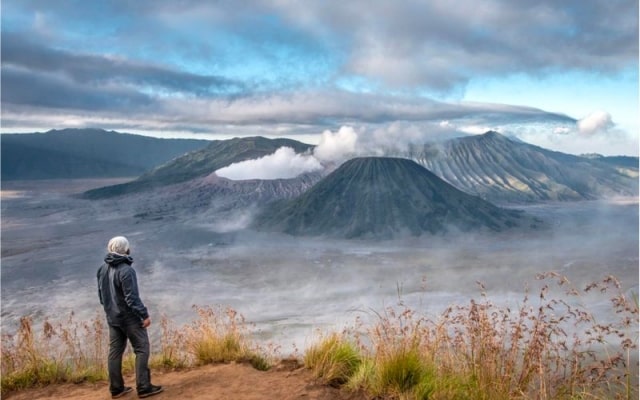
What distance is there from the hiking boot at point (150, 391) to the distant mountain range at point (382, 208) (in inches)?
3084

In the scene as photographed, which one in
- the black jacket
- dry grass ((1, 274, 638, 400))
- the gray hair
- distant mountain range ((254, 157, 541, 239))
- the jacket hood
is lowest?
distant mountain range ((254, 157, 541, 239))

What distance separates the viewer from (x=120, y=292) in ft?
19.2

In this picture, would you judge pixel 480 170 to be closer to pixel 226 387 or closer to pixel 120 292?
pixel 226 387

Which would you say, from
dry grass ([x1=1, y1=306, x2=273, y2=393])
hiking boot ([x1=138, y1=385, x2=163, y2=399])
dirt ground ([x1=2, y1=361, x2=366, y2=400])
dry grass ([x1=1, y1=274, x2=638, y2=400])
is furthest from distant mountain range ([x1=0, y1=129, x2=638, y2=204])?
hiking boot ([x1=138, y1=385, x2=163, y2=399])

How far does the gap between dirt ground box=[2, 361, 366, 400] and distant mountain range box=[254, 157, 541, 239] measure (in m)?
77.7

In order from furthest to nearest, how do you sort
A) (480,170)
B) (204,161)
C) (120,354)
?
(204,161), (480,170), (120,354)

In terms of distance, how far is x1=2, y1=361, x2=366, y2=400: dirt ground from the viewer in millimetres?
5363

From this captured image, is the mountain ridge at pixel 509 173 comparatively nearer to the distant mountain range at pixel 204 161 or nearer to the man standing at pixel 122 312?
the distant mountain range at pixel 204 161

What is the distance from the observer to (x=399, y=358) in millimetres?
5004

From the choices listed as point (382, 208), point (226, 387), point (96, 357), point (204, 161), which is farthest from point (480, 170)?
point (226, 387)

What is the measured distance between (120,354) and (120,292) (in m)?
0.78

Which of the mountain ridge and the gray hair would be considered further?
the mountain ridge

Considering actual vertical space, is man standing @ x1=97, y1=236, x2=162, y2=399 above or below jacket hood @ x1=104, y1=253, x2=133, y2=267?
below

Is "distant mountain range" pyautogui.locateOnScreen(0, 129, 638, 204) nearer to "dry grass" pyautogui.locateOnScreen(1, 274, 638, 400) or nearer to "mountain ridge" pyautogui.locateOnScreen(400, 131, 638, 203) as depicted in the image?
"mountain ridge" pyautogui.locateOnScreen(400, 131, 638, 203)
